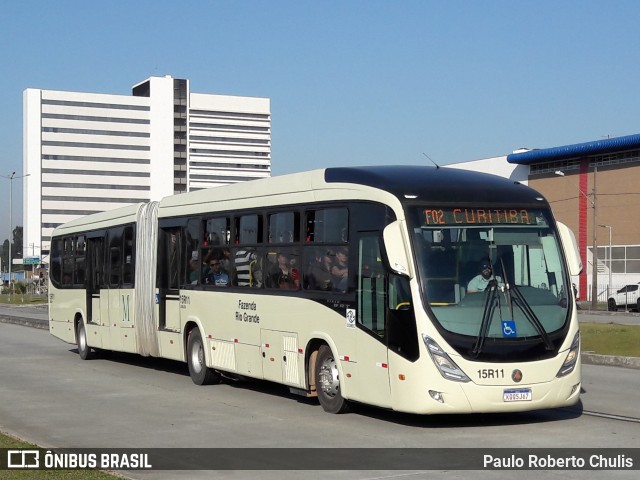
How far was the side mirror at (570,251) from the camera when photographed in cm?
1315

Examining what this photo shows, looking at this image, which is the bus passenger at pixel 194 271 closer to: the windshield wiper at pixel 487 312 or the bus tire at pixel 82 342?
the bus tire at pixel 82 342

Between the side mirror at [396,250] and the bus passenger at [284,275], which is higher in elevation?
the side mirror at [396,250]

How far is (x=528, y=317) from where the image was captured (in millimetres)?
12383

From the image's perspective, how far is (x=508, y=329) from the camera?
480 inches

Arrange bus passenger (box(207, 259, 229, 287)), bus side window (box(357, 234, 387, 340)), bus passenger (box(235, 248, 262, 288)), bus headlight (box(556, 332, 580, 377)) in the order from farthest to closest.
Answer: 1. bus passenger (box(207, 259, 229, 287))
2. bus passenger (box(235, 248, 262, 288))
3. bus side window (box(357, 234, 387, 340))
4. bus headlight (box(556, 332, 580, 377))

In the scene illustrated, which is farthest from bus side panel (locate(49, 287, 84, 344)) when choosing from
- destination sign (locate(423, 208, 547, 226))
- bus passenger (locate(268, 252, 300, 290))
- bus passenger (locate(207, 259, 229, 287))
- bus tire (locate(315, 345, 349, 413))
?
destination sign (locate(423, 208, 547, 226))

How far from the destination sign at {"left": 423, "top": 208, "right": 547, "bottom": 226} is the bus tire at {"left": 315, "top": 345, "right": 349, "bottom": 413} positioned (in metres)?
2.43

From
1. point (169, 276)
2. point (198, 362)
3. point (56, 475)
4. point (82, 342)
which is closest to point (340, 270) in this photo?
point (56, 475)

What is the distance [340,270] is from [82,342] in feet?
41.7

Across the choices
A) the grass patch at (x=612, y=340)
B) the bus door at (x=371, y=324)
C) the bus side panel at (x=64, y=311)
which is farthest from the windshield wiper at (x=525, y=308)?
the bus side panel at (x=64, y=311)

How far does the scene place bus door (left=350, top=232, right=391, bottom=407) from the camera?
1267 cm

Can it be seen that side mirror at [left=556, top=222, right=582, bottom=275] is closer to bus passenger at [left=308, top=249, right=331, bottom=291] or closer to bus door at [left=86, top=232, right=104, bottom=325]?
bus passenger at [left=308, top=249, right=331, bottom=291]

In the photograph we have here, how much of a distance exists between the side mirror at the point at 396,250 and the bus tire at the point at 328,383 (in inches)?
81.7

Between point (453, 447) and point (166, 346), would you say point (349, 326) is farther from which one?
point (166, 346)
